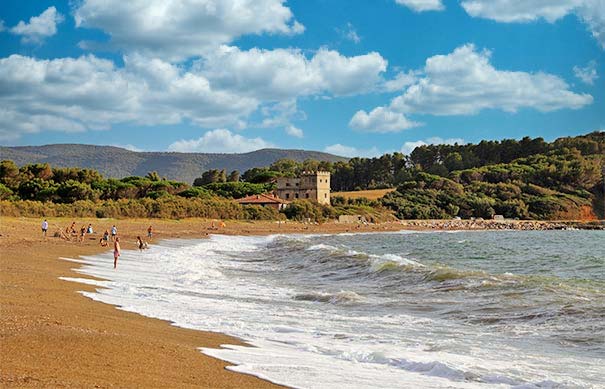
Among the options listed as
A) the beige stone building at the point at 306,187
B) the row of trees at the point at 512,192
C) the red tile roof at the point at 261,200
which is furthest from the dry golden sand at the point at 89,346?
the row of trees at the point at 512,192

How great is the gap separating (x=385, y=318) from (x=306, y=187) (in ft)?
265

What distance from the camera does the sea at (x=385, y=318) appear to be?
8352 mm

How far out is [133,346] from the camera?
8289 millimetres

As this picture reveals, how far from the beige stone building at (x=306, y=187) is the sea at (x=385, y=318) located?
67.5 meters

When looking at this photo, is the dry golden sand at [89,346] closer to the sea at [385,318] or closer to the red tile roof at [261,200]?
the sea at [385,318]

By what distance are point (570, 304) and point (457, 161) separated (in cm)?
14293

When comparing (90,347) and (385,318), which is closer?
(90,347)

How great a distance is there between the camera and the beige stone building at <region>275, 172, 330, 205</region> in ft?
306

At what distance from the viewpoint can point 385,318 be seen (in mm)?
13445

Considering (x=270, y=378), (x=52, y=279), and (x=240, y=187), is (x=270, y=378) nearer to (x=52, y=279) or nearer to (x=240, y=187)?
(x=52, y=279)

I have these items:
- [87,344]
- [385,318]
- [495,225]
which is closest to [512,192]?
[495,225]

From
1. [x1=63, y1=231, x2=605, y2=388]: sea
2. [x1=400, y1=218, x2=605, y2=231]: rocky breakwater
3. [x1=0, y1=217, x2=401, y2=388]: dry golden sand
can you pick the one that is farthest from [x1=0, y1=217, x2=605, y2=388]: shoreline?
[x1=400, y1=218, x2=605, y2=231]: rocky breakwater

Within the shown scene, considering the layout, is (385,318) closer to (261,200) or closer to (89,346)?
(89,346)

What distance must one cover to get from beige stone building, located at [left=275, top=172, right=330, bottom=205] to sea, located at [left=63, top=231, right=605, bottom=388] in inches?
2656
